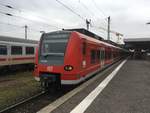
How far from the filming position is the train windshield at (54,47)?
9335mm

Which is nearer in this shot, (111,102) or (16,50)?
(111,102)

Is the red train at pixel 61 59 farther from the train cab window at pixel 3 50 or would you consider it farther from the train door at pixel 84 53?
the train cab window at pixel 3 50

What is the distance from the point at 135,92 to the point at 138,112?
113 inches

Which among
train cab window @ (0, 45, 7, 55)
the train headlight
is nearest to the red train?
the train headlight

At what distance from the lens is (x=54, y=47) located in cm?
973

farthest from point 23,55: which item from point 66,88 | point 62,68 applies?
point 62,68

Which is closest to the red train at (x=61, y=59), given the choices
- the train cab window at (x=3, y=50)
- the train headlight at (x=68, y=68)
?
the train headlight at (x=68, y=68)

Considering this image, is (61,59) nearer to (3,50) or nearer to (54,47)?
(54,47)

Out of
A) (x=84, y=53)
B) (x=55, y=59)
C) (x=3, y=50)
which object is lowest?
(x=55, y=59)

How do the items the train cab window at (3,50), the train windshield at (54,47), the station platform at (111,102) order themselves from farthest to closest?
the train cab window at (3,50)
the train windshield at (54,47)
the station platform at (111,102)

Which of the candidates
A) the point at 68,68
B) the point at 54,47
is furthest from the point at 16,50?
the point at 68,68

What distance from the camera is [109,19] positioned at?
43.8 metres

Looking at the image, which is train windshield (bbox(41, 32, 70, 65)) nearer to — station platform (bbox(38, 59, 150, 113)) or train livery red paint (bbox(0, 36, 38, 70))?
station platform (bbox(38, 59, 150, 113))

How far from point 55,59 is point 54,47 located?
627 millimetres
